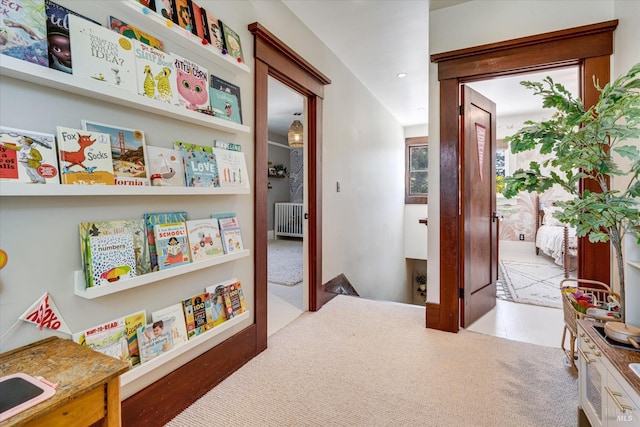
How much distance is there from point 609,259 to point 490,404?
1.33 meters

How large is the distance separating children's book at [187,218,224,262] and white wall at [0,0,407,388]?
2.6 inches

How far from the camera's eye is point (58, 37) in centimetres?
110

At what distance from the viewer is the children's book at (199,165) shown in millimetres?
1597

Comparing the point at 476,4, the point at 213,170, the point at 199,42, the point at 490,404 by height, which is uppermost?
the point at 476,4

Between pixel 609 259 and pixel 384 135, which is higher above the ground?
pixel 384 135

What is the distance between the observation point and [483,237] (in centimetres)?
287

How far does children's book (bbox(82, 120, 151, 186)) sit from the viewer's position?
127cm

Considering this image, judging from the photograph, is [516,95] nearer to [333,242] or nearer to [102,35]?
[333,242]

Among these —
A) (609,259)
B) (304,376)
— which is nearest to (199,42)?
(304,376)

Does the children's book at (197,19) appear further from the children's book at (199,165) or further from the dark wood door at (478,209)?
the dark wood door at (478,209)

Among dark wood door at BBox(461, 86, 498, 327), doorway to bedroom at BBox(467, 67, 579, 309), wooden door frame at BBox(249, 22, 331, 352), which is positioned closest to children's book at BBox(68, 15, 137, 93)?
wooden door frame at BBox(249, 22, 331, 352)

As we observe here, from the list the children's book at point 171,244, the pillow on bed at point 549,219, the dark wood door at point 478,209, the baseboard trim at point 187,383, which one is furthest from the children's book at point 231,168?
the pillow on bed at point 549,219

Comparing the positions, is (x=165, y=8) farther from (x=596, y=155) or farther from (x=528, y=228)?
(x=528, y=228)

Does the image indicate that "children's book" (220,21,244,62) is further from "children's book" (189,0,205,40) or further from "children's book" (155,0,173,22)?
"children's book" (155,0,173,22)
